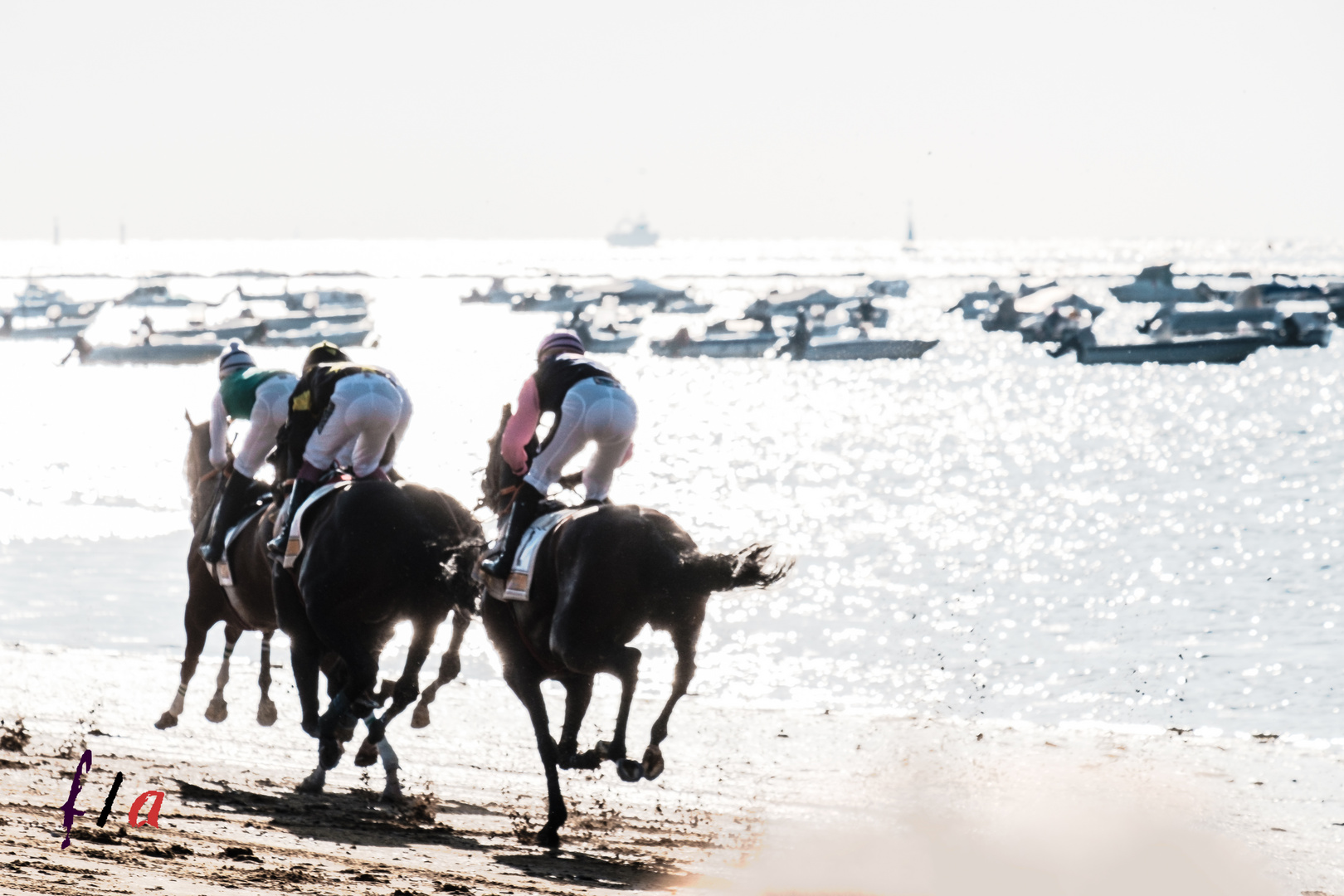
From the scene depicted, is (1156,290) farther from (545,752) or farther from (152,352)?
(545,752)

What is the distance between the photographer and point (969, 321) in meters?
120

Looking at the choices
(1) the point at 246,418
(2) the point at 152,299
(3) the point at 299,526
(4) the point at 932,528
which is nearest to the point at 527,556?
(3) the point at 299,526

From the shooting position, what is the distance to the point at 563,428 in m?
8.14

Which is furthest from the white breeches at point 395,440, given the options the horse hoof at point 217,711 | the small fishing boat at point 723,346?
the small fishing boat at point 723,346

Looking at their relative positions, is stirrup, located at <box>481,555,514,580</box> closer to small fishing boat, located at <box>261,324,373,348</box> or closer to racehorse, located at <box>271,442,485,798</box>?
racehorse, located at <box>271,442,485,798</box>

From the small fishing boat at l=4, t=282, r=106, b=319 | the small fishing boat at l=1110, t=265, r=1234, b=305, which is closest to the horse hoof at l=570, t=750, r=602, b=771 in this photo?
the small fishing boat at l=4, t=282, r=106, b=319

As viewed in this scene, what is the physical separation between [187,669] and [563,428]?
4.17 m

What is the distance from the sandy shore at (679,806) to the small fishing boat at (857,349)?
6951 centimetres

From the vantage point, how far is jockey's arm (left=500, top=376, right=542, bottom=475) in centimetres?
835

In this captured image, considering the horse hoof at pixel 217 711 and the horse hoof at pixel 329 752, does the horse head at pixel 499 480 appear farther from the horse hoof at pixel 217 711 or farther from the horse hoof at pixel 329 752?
the horse hoof at pixel 217 711

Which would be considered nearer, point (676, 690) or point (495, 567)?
point (676, 690)

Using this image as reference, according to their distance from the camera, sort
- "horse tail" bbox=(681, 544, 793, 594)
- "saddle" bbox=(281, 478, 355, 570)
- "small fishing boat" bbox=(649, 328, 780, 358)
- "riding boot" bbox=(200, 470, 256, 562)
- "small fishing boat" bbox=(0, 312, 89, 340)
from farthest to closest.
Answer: "small fishing boat" bbox=(0, 312, 89, 340) < "small fishing boat" bbox=(649, 328, 780, 358) < "riding boot" bbox=(200, 470, 256, 562) < "saddle" bbox=(281, 478, 355, 570) < "horse tail" bbox=(681, 544, 793, 594)

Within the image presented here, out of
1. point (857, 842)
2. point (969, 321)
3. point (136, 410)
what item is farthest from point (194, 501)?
point (969, 321)

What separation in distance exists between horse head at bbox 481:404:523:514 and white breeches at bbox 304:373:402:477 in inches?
24.9
